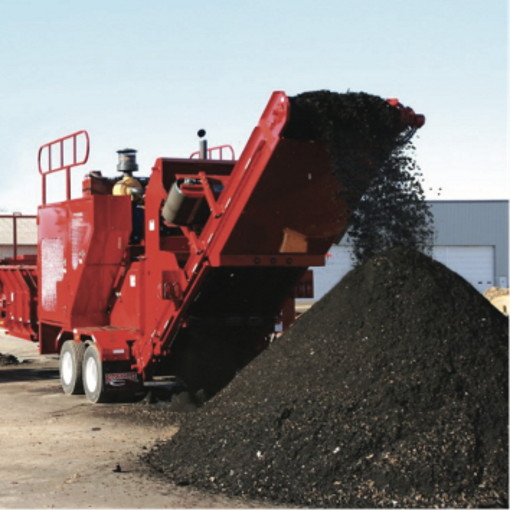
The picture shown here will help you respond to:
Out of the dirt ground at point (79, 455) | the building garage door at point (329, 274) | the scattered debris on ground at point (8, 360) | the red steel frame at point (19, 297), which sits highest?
the building garage door at point (329, 274)

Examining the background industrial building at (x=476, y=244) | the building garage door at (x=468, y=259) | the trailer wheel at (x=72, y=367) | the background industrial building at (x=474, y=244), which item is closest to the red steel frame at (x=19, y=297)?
the trailer wheel at (x=72, y=367)

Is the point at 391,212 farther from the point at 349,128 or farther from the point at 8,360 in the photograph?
the point at 8,360

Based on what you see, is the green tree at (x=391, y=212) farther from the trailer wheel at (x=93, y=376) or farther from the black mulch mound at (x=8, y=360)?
the black mulch mound at (x=8, y=360)

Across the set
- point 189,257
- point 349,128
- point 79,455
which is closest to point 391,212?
point 349,128

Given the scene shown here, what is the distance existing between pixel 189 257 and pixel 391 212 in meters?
2.27

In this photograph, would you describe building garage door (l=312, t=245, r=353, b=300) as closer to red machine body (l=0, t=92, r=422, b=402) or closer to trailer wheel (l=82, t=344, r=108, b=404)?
red machine body (l=0, t=92, r=422, b=402)

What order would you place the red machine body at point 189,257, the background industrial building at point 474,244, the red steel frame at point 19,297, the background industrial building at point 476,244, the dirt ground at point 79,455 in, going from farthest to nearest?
the background industrial building at point 476,244, the background industrial building at point 474,244, the red steel frame at point 19,297, the red machine body at point 189,257, the dirt ground at point 79,455

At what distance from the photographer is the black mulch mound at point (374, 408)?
6312 mm

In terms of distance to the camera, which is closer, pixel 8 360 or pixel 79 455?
pixel 79 455

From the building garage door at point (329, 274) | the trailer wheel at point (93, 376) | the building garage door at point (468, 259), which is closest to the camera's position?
the trailer wheel at point (93, 376)

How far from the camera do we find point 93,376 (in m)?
10.9

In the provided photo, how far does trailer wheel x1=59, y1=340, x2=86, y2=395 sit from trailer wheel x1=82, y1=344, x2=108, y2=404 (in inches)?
4.2

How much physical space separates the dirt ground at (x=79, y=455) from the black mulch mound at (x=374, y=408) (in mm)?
314

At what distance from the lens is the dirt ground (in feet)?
21.1
